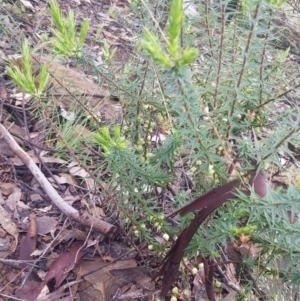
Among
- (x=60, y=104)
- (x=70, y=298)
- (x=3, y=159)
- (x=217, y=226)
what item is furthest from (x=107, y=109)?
(x=217, y=226)

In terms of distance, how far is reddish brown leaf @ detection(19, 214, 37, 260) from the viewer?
1.68m

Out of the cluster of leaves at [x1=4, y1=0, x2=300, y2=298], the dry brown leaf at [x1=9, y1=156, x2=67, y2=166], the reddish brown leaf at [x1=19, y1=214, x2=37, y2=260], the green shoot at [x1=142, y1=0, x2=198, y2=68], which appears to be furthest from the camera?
the dry brown leaf at [x1=9, y1=156, x2=67, y2=166]

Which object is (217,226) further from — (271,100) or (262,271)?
(271,100)

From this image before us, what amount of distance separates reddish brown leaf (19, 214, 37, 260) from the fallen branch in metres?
0.14

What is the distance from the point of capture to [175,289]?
1.56 meters

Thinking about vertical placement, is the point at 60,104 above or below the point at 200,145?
below

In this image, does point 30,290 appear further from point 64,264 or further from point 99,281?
point 99,281

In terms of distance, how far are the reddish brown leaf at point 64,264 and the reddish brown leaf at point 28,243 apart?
0.12m

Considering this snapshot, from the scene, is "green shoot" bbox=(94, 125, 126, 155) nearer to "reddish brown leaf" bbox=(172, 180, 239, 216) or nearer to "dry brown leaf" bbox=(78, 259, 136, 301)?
"reddish brown leaf" bbox=(172, 180, 239, 216)

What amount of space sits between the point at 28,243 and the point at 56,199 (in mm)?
213

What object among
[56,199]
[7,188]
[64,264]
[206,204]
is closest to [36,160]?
[7,188]

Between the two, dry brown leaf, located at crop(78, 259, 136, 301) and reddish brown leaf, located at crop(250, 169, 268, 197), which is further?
dry brown leaf, located at crop(78, 259, 136, 301)

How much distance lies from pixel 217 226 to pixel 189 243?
163mm

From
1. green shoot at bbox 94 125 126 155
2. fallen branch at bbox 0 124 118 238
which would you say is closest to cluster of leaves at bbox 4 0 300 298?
green shoot at bbox 94 125 126 155
